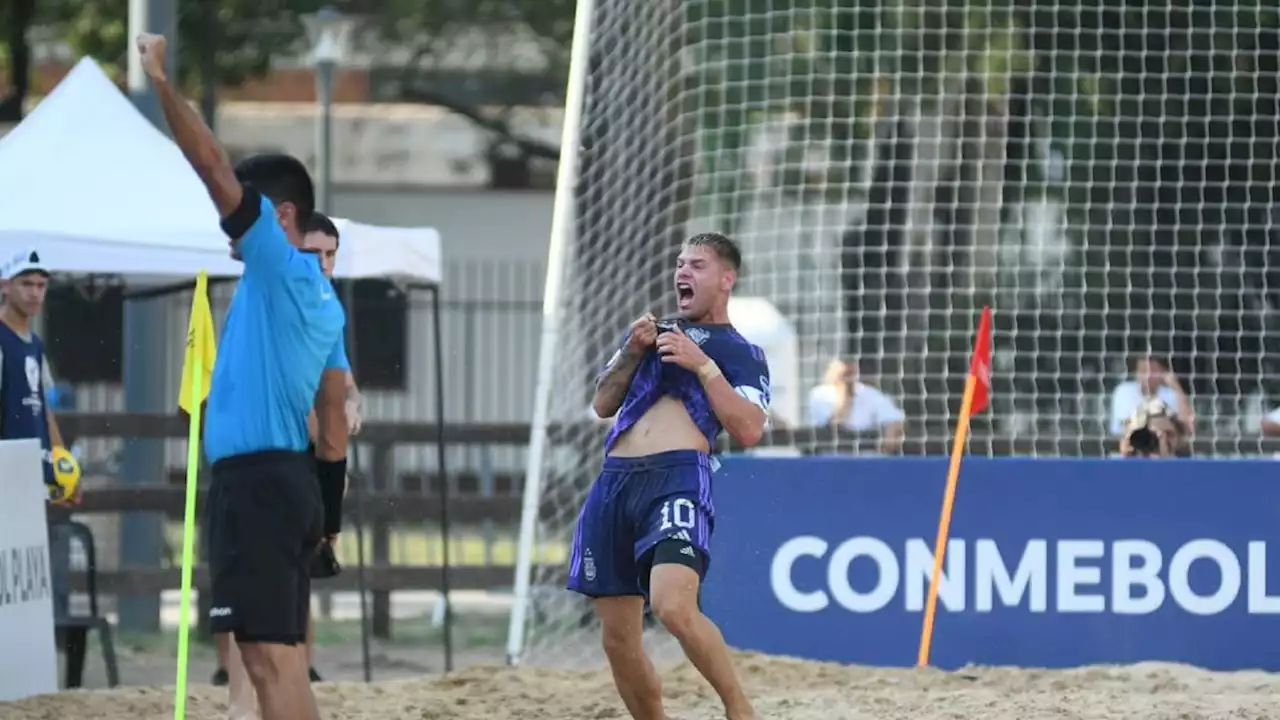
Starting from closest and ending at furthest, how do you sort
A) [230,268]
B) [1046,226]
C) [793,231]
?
1. [230,268]
2. [793,231]
3. [1046,226]

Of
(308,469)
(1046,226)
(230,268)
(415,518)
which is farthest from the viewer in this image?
(1046,226)

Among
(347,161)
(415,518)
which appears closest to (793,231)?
(415,518)

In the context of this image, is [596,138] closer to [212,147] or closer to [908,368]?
[908,368]

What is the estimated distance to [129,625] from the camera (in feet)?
42.4

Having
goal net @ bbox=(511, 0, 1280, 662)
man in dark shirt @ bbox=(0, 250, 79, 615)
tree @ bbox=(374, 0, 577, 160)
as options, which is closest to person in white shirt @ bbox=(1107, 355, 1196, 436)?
goal net @ bbox=(511, 0, 1280, 662)

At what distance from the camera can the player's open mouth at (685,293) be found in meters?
7.06

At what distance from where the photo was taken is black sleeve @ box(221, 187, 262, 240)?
541 cm

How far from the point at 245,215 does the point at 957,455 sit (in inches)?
198

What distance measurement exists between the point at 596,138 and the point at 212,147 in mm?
8184

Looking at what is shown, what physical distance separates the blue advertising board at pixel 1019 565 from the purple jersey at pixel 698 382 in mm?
3000

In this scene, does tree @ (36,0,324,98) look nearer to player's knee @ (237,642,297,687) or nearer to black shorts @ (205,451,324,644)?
black shorts @ (205,451,324,644)

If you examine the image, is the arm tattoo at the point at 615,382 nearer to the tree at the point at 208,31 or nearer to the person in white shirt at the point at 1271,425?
the person in white shirt at the point at 1271,425

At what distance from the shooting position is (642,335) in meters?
6.88

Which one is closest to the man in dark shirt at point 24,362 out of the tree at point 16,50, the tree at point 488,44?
the tree at point 16,50
